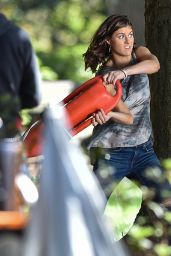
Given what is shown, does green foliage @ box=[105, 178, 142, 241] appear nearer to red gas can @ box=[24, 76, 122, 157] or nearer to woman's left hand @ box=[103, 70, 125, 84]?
red gas can @ box=[24, 76, 122, 157]

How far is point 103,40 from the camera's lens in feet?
18.7

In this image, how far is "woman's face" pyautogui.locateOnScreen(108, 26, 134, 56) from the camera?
220 inches

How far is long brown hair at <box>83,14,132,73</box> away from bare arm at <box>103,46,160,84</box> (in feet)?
0.60

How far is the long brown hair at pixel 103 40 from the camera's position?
5.61m

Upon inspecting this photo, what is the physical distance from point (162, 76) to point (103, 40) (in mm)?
950

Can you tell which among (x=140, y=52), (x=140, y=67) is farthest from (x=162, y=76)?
(x=140, y=67)

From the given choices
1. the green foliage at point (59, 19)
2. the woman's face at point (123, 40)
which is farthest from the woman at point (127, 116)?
the green foliage at point (59, 19)

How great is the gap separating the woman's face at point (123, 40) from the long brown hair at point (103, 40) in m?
0.02

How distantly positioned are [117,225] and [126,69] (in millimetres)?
995

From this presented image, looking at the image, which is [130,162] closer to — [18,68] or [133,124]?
[133,124]

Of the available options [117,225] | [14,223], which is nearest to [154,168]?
[117,225]

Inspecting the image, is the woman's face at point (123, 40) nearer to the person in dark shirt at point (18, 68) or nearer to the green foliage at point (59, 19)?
the person in dark shirt at point (18, 68)

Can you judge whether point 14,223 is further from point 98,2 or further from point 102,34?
point 98,2

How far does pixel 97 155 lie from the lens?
5613 millimetres
